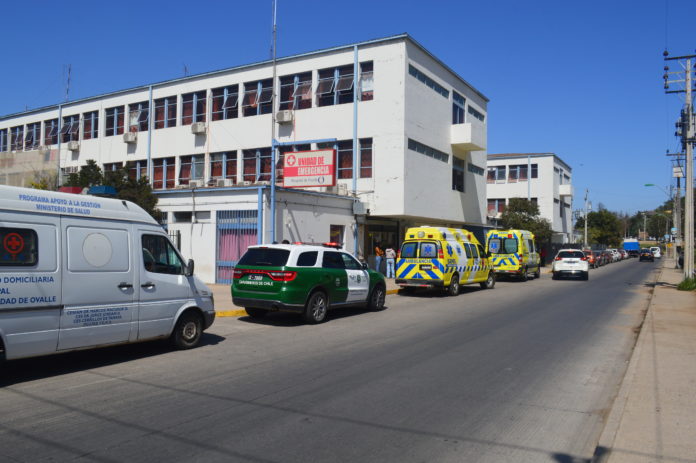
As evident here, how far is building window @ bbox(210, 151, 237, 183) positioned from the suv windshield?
19454mm

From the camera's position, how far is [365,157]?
27875 millimetres

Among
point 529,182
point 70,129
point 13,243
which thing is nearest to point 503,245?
point 13,243

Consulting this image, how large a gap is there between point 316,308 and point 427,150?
62.2ft

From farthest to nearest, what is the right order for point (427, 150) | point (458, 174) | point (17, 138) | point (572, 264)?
point (17, 138), point (458, 174), point (572, 264), point (427, 150)

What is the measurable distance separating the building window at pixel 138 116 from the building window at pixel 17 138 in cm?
1258

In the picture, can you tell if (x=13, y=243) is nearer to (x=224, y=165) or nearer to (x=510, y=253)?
(x=510, y=253)

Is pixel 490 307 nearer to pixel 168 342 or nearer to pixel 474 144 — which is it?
pixel 168 342

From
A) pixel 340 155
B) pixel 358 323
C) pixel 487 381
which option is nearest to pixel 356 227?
pixel 340 155

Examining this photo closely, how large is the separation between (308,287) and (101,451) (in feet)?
25.6

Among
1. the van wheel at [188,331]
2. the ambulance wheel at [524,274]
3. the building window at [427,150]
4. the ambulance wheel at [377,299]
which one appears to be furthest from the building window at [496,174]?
the van wheel at [188,331]

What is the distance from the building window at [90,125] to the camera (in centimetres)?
3825

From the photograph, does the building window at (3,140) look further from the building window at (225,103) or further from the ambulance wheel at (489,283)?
the ambulance wheel at (489,283)

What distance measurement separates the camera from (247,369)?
7984mm

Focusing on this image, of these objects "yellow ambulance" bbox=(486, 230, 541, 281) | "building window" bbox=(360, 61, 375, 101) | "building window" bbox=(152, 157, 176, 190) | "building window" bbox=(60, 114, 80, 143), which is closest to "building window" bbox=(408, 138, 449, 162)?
"building window" bbox=(360, 61, 375, 101)
